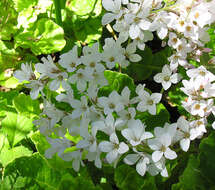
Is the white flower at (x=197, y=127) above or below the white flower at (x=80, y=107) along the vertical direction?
below

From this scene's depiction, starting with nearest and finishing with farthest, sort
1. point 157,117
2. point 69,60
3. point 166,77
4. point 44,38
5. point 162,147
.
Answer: point 162,147 < point 69,60 < point 166,77 < point 157,117 < point 44,38

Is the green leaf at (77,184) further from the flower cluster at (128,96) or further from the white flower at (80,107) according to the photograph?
the white flower at (80,107)

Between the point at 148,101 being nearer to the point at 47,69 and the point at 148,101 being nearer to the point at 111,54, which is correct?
the point at 111,54

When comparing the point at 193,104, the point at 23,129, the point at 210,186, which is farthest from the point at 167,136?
the point at 23,129

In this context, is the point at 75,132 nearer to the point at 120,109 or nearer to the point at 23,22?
the point at 120,109

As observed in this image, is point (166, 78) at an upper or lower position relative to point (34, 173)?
upper

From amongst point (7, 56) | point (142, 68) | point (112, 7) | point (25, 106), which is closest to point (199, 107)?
point (112, 7)

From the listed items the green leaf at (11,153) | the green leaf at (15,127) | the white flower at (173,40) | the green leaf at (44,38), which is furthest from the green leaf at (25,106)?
the white flower at (173,40)
